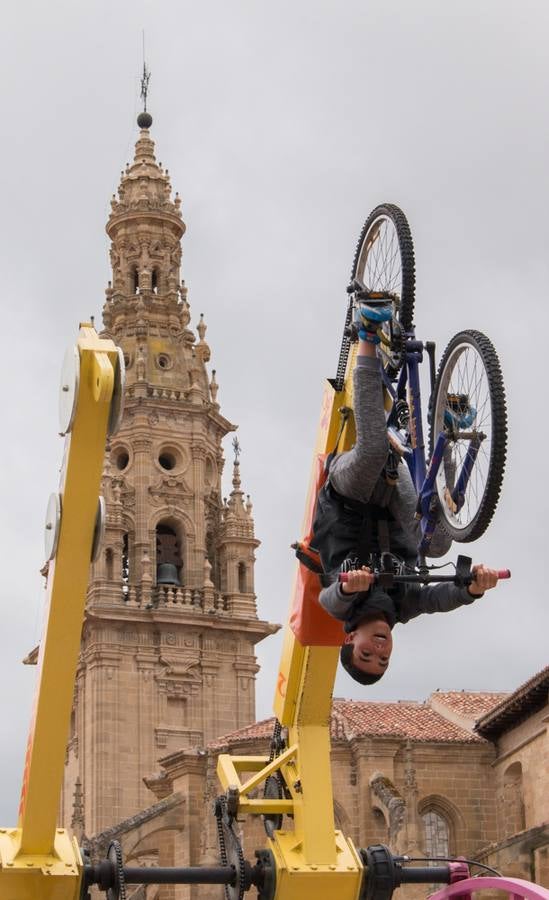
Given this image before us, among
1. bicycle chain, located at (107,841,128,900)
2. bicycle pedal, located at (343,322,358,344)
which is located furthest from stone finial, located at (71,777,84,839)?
bicycle pedal, located at (343,322,358,344)

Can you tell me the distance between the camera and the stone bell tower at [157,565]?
6844cm

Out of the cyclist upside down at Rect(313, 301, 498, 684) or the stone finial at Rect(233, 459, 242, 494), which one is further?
the stone finial at Rect(233, 459, 242, 494)

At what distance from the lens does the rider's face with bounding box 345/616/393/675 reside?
1145 cm

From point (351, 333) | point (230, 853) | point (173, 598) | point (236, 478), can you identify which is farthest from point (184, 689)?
point (351, 333)

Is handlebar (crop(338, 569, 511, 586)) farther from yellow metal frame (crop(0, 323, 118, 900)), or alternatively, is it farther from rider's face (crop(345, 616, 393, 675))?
yellow metal frame (crop(0, 323, 118, 900))

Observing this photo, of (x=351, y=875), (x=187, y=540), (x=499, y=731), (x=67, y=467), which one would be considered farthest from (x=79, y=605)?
(x=187, y=540)

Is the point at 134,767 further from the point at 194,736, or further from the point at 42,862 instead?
the point at 42,862

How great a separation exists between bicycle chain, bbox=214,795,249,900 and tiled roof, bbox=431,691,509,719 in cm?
4001

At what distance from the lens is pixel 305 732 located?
14.3 m

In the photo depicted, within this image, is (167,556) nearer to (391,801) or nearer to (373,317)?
(391,801)

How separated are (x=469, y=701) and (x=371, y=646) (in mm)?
45450

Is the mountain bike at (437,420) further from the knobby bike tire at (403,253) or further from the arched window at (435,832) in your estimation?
the arched window at (435,832)

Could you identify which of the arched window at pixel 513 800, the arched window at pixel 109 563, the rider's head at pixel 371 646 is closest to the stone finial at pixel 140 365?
the arched window at pixel 109 563

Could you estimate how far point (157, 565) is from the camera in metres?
73.6
